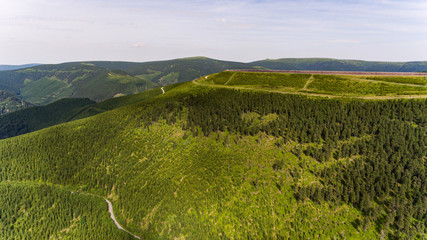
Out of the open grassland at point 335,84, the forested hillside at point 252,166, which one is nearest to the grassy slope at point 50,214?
the forested hillside at point 252,166

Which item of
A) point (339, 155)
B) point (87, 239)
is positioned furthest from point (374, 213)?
point (87, 239)

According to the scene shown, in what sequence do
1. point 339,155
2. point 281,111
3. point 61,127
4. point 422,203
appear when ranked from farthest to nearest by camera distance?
point 61,127, point 281,111, point 339,155, point 422,203

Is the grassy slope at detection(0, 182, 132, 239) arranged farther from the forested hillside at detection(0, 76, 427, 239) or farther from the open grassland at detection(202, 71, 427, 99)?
the open grassland at detection(202, 71, 427, 99)

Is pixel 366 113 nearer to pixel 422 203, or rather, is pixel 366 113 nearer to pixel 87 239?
pixel 422 203

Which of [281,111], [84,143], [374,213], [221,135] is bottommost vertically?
[374,213]

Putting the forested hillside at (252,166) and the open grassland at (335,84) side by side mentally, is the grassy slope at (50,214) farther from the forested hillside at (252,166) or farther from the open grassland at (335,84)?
the open grassland at (335,84)

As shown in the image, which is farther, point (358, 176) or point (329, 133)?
point (329, 133)

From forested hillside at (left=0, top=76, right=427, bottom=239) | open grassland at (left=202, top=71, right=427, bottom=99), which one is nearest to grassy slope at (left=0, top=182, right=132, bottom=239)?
forested hillside at (left=0, top=76, right=427, bottom=239)
